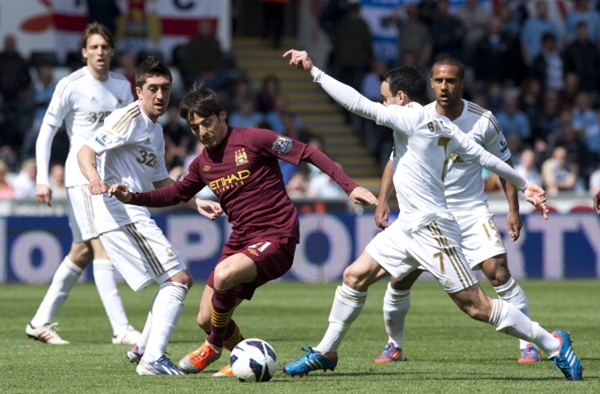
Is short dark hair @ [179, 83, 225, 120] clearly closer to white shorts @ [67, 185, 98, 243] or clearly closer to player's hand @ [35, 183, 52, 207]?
white shorts @ [67, 185, 98, 243]

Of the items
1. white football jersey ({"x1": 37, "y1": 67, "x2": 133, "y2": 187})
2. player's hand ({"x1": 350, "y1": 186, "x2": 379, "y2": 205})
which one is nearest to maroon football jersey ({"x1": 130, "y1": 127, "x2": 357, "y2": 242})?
player's hand ({"x1": 350, "y1": 186, "x2": 379, "y2": 205})

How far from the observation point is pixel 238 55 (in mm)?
26453

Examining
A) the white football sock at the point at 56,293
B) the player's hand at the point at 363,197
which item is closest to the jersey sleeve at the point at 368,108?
the player's hand at the point at 363,197

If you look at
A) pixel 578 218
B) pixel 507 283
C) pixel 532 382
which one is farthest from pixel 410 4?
pixel 532 382

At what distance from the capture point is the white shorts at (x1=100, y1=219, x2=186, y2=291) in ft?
29.2

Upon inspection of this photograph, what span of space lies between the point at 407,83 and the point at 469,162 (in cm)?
126

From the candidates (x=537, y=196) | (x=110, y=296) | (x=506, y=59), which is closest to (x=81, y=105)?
(x=110, y=296)

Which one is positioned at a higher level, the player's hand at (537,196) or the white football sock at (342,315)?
the player's hand at (537,196)

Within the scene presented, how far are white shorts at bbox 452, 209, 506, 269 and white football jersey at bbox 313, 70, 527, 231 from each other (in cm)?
127

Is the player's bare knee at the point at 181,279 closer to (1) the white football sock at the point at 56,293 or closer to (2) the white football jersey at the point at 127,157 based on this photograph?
(2) the white football jersey at the point at 127,157

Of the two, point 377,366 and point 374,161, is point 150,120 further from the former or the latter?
point 374,161

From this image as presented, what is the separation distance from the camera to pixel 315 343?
10742mm

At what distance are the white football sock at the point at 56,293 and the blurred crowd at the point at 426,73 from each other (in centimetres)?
846

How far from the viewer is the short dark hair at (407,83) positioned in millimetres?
8352
